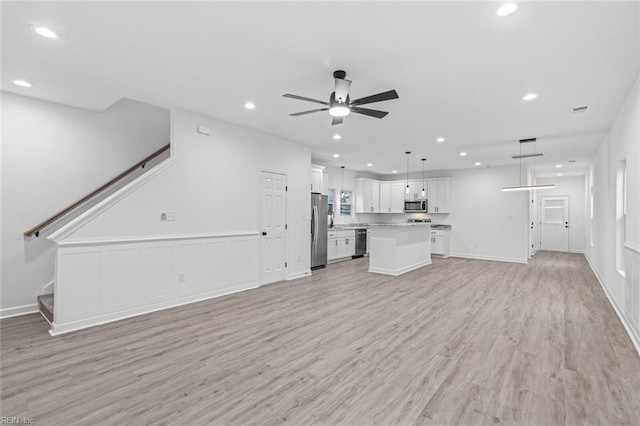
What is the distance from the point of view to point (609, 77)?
10.9 feet

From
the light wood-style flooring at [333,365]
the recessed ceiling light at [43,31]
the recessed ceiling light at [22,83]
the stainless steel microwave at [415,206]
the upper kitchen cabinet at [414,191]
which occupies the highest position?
the recessed ceiling light at [22,83]

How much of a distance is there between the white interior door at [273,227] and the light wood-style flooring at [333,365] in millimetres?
1107

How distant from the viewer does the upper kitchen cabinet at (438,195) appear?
32.8 feet

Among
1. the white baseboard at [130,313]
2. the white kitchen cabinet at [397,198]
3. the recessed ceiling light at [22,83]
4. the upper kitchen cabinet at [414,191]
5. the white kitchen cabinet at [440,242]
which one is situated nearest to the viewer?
the white baseboard at [130,313]

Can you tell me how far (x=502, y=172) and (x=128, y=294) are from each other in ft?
32.0

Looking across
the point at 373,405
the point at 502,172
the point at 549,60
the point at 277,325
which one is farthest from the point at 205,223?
the point at 502,172

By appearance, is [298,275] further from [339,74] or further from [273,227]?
[339,74]

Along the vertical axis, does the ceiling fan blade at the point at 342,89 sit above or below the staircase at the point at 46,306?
above

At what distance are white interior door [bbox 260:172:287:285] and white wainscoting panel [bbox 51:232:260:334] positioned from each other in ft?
1.13

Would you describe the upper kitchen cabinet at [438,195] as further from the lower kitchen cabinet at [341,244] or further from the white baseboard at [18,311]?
the white baseboard at [18,311]

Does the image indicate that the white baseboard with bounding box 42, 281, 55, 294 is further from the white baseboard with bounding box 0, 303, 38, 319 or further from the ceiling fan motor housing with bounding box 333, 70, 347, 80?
the ceiling fan motor housing with bounding box 333, 70, 347, 80

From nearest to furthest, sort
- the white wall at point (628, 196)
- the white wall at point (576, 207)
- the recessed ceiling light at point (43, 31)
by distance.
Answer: the recessed ceiling light at point (43, 31) < the white wall at point (628, 196) < the white wall at point (576, 207)

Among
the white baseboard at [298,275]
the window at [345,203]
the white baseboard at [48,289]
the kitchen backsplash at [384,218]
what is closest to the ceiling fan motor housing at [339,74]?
the white baseboard at [298,275]

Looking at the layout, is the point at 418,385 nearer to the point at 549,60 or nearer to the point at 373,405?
the point at 373,405
